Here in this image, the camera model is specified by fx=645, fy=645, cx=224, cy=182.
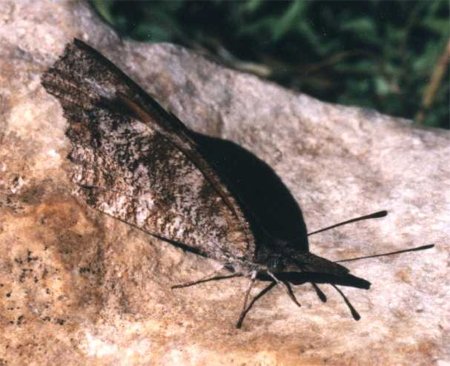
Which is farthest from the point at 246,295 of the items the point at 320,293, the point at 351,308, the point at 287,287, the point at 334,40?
the point at 334,40

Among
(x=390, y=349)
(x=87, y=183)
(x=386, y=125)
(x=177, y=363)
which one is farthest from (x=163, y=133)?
(x=386, y=125)

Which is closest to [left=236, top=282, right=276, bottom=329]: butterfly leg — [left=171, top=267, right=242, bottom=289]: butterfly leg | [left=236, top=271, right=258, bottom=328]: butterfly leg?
[left=236, top=271, right=258, bottom=328]: butterfly leg

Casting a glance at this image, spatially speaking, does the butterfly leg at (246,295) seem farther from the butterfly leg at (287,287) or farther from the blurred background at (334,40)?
the blurred background at (334,40)

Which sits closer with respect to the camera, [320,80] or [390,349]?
[390,349]

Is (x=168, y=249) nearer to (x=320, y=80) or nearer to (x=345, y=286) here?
(x=345, y=286)

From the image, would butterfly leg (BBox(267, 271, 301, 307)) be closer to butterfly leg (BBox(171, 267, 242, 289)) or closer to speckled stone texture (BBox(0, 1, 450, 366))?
speckled stone texture (BBox(0, 1, 450, 366))

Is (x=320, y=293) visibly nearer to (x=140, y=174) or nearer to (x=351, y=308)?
(x=351, y=308)
